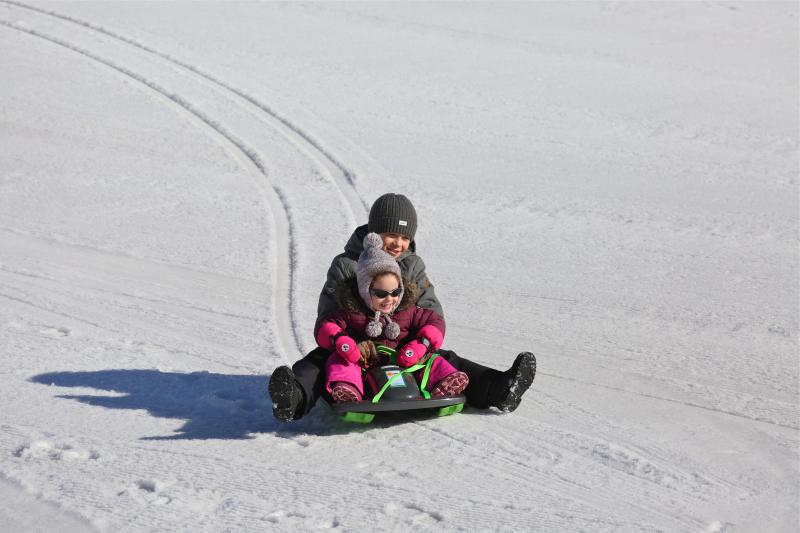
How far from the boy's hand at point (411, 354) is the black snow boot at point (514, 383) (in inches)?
15.6

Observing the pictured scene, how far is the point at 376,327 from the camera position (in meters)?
4.94

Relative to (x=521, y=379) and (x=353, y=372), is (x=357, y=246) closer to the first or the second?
(x=353, y=372)

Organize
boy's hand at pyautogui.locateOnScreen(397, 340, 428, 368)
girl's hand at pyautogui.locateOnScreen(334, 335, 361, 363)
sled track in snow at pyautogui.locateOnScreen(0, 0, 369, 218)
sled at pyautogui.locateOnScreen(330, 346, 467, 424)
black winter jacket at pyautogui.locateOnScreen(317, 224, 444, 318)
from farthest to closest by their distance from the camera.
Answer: sled track in snow at pyautogui.locateOnScreen(0, 0, 369, 218) < black winter jacket at pyautogui.locateOnScreen(317, 224, 444, 318) < boy's hand at pyautogui.locateOnScreen(397, 340, 428, 368) < girl's hand at pyautogui.locateOnScreen(334, 335, 361, 363) < sled at pyautogui.locateOnScreen(330, 346, 467, 424)

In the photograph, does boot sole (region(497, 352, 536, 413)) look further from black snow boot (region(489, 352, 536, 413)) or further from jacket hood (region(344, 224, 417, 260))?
jacket hood (region(344, 224, 417, 260))

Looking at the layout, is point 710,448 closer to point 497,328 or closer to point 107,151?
point 497,328

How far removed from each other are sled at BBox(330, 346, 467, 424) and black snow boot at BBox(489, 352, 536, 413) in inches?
6.4

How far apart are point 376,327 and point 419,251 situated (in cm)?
348

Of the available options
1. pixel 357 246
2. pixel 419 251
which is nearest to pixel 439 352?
pixel 357 246

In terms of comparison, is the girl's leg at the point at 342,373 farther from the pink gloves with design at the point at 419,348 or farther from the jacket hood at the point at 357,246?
the jacket hood at the point at 357,246

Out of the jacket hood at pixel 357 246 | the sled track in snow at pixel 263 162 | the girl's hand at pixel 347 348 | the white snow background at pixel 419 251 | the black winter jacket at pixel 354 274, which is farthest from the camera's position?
the sled track in snow at pixel 263 162

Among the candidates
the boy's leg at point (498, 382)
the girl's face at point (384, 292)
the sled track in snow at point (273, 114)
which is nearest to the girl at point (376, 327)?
the girl's face at point (384, 292)

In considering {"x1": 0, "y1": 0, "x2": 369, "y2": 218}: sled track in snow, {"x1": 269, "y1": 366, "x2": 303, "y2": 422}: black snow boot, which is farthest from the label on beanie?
{"x1": 0, "y1": 0, "x2": 369, "y2": 218}: sled track in snow

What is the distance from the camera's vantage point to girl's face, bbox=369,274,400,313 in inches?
193

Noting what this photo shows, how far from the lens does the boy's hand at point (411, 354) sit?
16.3 feet
